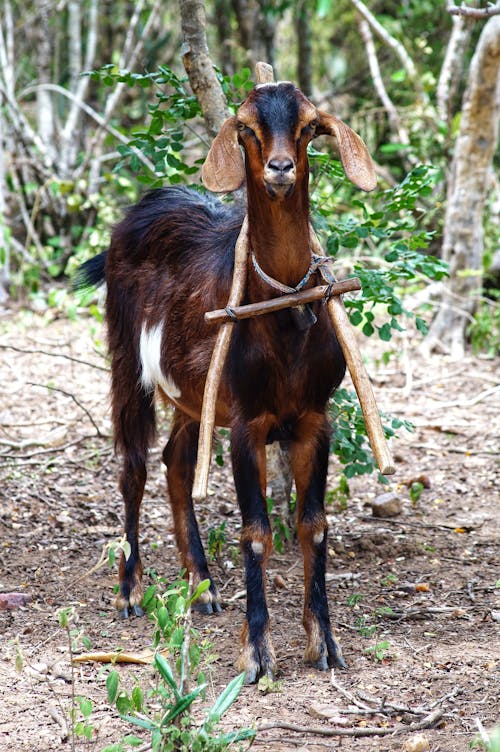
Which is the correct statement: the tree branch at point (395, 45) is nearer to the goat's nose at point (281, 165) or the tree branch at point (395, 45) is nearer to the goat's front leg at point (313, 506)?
the goat's front leg at point (313, 506)

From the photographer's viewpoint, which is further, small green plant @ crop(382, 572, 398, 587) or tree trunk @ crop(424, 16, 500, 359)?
tree trunk @ crop(424, 16, 500, 359)

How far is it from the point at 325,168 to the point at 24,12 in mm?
9796

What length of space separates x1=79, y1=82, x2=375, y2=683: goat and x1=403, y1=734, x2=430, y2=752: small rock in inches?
32.2

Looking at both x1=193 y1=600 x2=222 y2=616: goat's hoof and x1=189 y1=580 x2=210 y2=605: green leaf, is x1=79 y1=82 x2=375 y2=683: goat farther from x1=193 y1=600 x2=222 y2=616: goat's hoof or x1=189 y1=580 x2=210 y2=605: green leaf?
x1=189 y1=580 x2=210 y2=605: green leaf

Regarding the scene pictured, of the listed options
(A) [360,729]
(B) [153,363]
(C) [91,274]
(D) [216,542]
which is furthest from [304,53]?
(A) [360,729]

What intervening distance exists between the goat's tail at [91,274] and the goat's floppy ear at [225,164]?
2030mm

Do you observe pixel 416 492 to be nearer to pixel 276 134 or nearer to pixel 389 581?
pixel 389 581

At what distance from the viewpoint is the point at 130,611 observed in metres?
4.62

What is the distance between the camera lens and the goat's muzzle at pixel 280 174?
3.27 meters

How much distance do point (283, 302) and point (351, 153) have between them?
1.97 ft

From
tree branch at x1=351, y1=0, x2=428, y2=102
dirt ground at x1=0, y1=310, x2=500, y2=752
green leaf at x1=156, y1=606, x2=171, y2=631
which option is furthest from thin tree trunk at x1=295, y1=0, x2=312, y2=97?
green leaf at x1=156, y1=606, x2=171, y2=631

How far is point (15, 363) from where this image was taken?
8.37 m

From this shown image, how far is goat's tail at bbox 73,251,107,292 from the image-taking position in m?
5.52

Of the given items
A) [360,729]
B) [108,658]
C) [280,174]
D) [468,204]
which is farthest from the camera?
[468,204]
